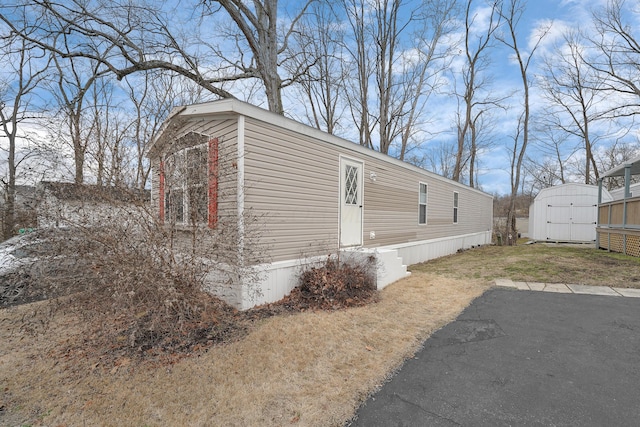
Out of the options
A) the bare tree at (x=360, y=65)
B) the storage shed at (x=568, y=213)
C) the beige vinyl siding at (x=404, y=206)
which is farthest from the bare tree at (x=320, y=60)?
the storage shed at (x=568, y=213)

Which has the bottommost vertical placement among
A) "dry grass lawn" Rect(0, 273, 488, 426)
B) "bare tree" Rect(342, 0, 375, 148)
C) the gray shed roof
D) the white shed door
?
"dry grass lawn" Rect(0, 273, 488, 426)

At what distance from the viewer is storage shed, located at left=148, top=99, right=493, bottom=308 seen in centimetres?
378

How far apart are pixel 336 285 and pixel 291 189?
1.77m

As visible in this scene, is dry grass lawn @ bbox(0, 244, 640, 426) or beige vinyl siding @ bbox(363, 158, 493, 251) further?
beige vinyl siding @ bbox(363, 158, 493, 251)

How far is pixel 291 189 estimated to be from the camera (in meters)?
5.26

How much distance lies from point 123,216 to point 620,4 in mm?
24076

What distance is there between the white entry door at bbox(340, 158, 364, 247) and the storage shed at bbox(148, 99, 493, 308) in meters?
0.02

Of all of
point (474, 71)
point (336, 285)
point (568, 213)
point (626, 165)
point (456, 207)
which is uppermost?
point (474, 71)

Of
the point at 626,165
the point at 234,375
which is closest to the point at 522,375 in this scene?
the point at 234,375

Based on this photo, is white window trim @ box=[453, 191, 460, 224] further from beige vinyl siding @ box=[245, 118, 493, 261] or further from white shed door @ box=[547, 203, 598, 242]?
white shed door @ box=[547, 203, 598, 242]

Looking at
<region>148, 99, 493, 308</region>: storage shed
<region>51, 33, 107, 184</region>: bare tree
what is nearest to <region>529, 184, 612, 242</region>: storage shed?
<region>148, 99, 493, 308</region>: storage shed

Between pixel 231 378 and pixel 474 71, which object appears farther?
pixel 474 71

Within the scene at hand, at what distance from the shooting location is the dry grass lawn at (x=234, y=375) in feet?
7.86

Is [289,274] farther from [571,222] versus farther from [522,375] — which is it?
[571,222]
